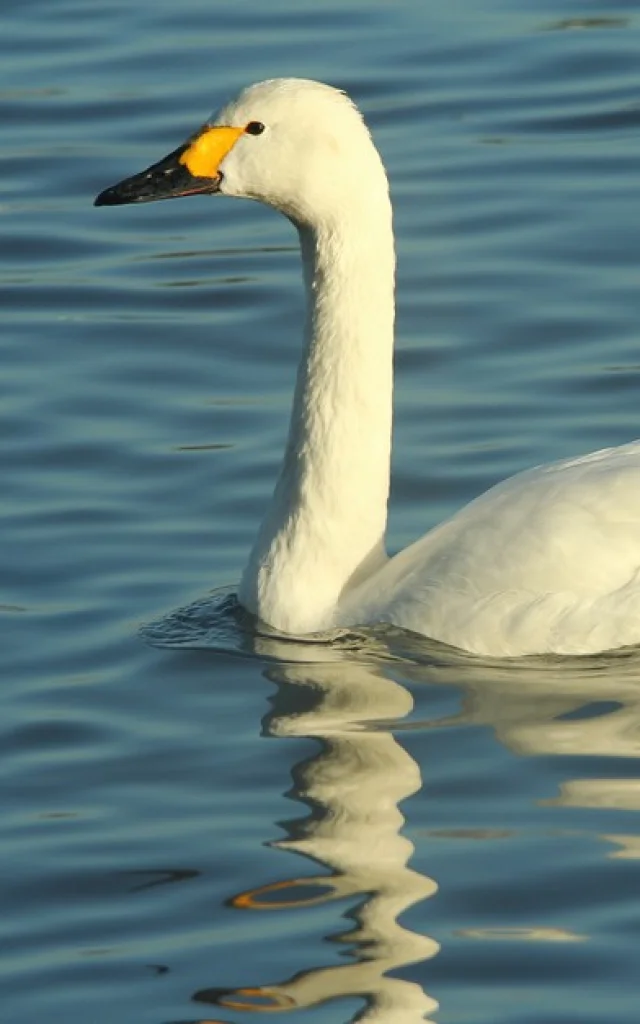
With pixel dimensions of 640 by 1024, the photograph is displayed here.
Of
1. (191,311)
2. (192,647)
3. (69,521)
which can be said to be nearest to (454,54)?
(191,311)

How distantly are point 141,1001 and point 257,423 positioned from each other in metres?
4.57

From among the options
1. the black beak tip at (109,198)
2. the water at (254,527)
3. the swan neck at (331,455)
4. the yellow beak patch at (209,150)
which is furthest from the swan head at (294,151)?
the water at (254,527)

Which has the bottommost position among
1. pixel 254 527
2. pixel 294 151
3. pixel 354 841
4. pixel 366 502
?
pixel 354 841

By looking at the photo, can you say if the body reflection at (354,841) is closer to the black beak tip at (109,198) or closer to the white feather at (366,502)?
the white feather at (366,502)

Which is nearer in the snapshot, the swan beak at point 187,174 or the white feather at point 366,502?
the white feather at point 366,502

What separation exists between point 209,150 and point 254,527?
1.70 meters

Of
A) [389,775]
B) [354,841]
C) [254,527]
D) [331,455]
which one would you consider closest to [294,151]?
[331,455]

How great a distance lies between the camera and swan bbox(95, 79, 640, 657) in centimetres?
793

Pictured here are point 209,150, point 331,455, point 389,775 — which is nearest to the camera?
point 389,775

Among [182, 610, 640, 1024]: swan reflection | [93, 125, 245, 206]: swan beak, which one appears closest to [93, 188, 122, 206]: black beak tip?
[93, 125, 245, 206]: swan beak

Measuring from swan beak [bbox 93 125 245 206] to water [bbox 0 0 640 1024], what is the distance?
4.39 ft

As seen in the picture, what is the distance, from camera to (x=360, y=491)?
8.55m

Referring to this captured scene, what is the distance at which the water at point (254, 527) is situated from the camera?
624 centimetres

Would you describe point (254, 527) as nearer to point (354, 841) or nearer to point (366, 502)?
point (366, 502)
